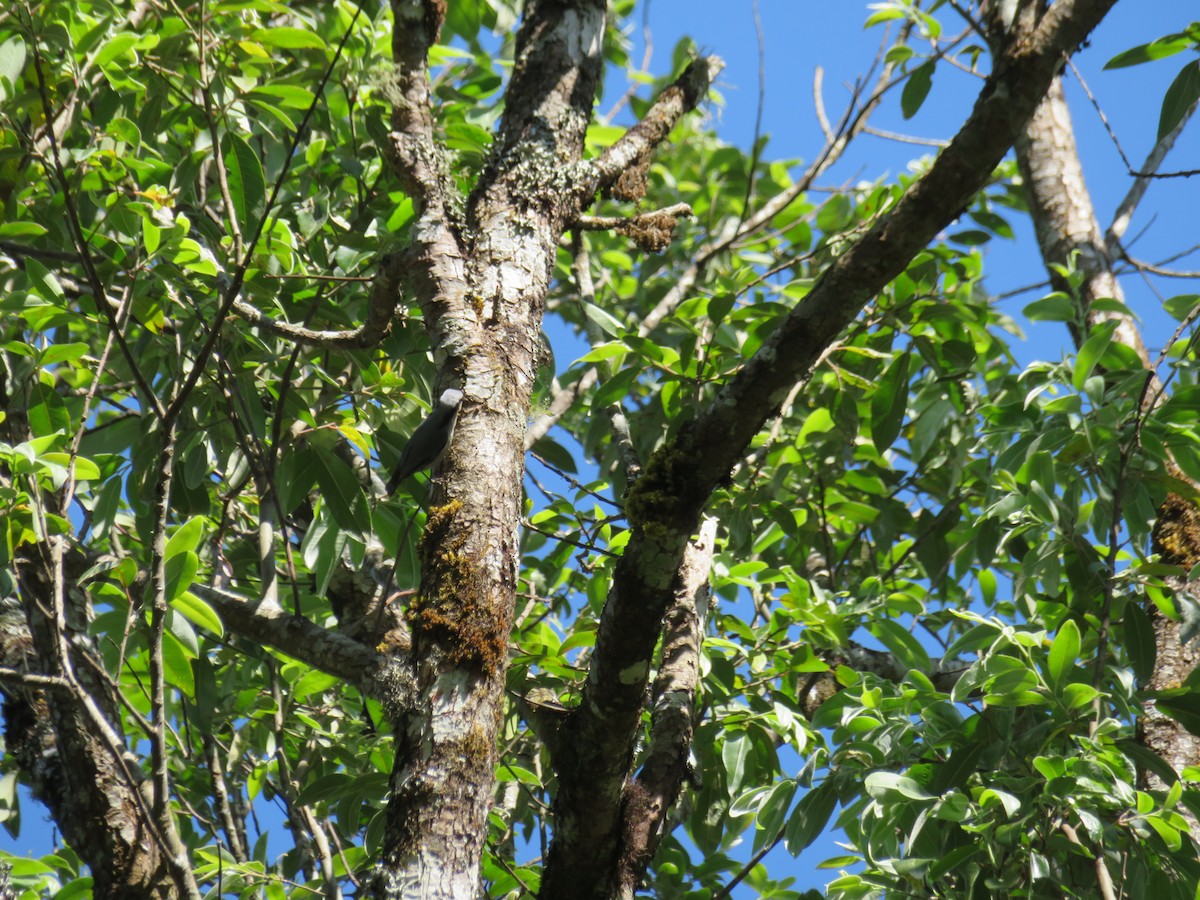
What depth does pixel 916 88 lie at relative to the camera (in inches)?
114

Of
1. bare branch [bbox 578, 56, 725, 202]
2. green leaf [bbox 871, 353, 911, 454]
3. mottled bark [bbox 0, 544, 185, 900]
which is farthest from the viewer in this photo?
green leaf [bbox 871, 353, 911, 454]

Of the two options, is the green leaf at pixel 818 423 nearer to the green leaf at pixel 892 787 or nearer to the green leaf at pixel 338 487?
the green leaf at pixel 892 787

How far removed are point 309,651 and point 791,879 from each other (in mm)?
1498

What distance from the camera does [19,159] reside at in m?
2.76

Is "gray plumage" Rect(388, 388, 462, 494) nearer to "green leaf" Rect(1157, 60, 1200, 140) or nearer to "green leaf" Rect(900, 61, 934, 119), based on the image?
"green leaf" Rect(1157, 60, 1200, 140)

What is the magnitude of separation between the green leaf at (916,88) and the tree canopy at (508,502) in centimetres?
1

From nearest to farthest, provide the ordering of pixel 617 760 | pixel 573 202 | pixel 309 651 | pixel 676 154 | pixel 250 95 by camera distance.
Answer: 1. pixel 617 760
2. pixel 309 651
3. pixel 573 202
4. pixel 250 95
5. pixel 676 154

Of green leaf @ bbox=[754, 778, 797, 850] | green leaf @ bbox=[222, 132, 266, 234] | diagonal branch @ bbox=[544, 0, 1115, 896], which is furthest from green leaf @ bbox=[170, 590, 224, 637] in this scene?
green leaf @ bbox=[754, 778, 797, 850]

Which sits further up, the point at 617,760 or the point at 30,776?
the point at 617,760

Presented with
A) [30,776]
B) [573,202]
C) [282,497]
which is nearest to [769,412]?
[573,202]

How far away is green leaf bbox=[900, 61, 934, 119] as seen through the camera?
9.52 ft

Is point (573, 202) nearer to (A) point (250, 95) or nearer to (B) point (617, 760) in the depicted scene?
(A) point (250, 95)

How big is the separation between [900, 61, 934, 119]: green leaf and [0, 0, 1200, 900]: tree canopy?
0.01 metres

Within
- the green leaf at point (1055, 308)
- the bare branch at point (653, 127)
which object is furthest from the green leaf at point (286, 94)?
the green leaf at point (1055, 308)
